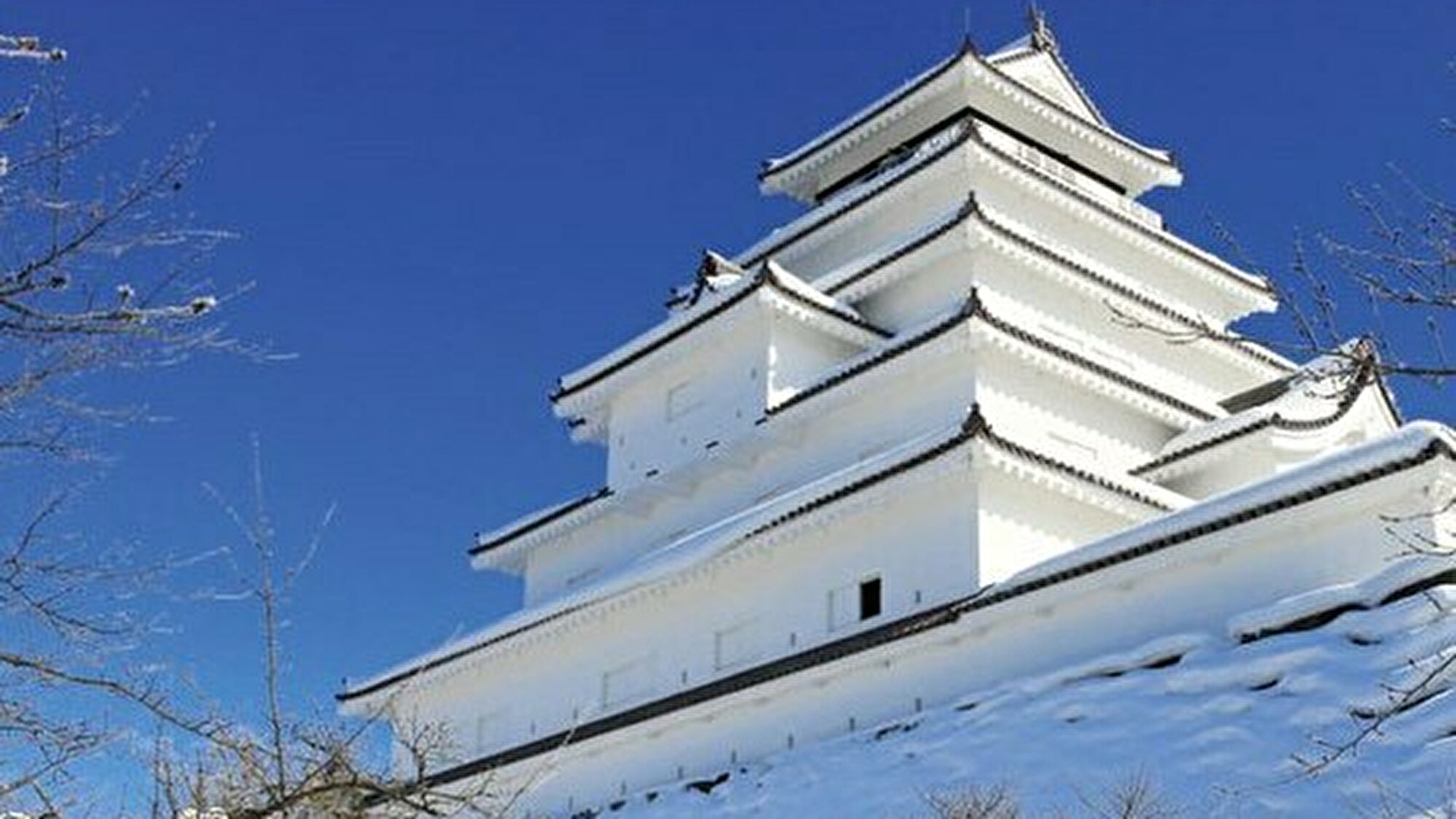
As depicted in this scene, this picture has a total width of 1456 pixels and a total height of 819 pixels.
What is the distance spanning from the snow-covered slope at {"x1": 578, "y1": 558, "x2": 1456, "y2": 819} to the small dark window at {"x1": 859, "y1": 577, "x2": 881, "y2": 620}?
3.48 meters

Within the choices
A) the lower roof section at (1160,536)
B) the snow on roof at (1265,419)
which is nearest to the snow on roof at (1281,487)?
the lower roof section at (1160,536)

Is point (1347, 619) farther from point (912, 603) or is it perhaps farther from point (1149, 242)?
point (1149, 242)

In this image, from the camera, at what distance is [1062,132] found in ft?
103

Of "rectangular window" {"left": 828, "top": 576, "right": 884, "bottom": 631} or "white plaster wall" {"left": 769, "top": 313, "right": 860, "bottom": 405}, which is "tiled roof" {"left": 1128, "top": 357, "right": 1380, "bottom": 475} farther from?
"white plaster wall" {"left": 769, "top": 313, "right": 860, "bottom": 405}

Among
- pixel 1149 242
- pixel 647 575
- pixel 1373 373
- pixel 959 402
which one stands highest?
pixel 1149 242

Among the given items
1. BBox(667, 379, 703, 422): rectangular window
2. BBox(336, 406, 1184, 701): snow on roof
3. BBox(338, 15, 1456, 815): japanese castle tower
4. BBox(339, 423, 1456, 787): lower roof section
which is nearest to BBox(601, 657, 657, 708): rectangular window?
BBox(338, 15, 1456, 815): japanese castle tower

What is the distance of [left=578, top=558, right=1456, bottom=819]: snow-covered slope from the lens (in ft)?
42.5

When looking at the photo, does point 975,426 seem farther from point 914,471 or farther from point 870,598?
point 870,598

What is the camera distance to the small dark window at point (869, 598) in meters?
22.3

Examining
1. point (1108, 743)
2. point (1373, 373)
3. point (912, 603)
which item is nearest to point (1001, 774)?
point (1108, 743)

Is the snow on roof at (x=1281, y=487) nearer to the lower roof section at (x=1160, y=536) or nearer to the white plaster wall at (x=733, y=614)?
the lower roof section at (x=1160, y=536)

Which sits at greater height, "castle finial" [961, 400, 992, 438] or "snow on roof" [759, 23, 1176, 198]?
"snow on roof" [759, 23, 1176, 198]

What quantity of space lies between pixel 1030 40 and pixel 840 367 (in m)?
10.7

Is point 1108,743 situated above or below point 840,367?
below
